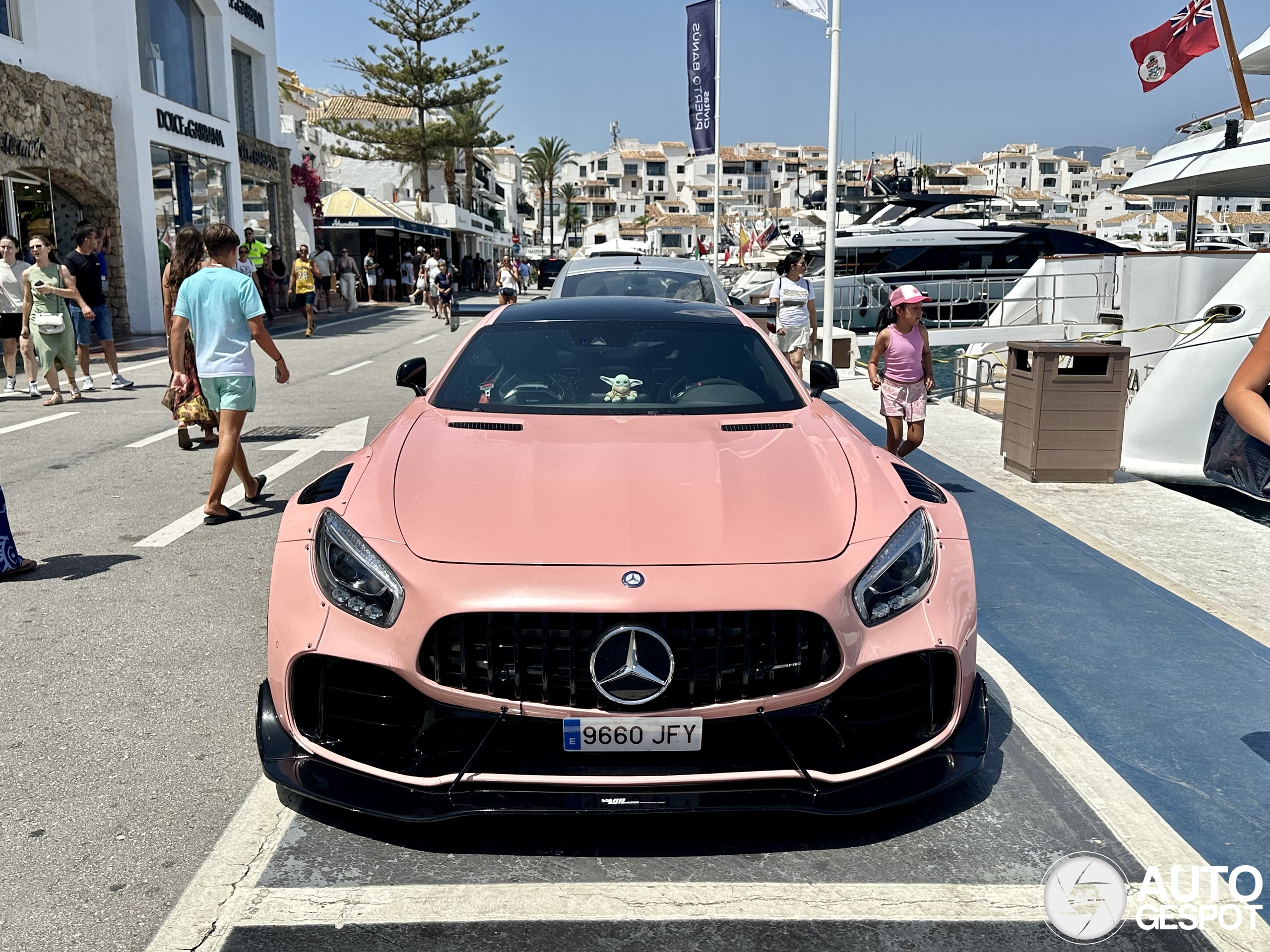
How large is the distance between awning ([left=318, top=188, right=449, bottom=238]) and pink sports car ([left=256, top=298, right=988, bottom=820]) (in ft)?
130

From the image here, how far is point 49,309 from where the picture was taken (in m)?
11.7

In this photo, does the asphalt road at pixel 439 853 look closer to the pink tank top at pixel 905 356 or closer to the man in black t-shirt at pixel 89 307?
the pink tank top at pixel 905 356

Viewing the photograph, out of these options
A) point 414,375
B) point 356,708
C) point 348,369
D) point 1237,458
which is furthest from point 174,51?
point 1237,458

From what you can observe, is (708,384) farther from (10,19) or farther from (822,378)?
(10,19)

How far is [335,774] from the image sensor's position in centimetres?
294

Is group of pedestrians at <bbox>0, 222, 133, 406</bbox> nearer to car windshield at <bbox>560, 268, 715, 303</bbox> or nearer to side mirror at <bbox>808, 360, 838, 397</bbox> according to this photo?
car windshield at <bbox>560, 268, 715, 303</bbox>

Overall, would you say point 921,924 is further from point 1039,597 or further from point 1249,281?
point 1249,281

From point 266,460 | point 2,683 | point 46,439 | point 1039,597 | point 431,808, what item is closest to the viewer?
point 431,808

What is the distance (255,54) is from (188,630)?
3188 cm

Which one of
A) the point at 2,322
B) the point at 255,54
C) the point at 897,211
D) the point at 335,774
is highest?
the point at 255,54

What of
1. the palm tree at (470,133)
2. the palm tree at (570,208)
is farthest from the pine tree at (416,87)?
the palm tree at (570,208)

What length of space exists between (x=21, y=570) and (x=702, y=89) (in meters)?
27.8

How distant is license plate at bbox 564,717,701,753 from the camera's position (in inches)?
111

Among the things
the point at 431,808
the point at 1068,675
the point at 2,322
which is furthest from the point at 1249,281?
the point at 2,322
